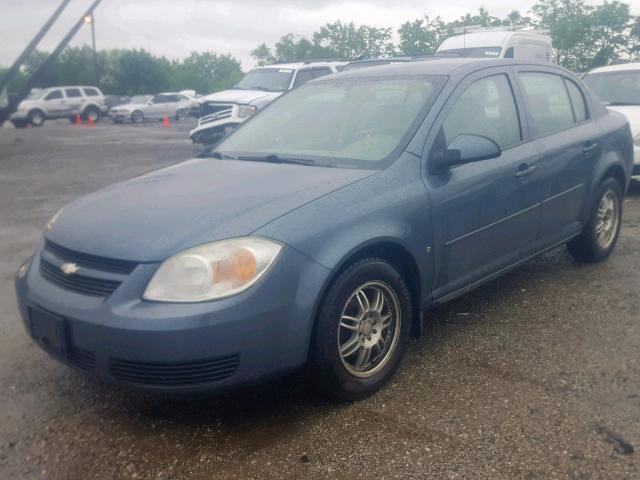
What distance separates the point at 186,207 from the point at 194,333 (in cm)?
74

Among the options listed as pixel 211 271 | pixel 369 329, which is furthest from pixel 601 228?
pixel 211 271

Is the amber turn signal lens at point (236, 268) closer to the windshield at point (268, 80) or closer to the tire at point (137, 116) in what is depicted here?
the windshield at point (268, 80)

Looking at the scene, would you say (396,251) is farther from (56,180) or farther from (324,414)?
(56,180)

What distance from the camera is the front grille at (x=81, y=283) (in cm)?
288

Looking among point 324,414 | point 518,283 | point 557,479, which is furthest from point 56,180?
point 557,479

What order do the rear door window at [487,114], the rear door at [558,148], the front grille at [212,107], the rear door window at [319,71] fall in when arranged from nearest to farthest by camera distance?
the rear door window at [487,114] < the rear door at [558,148] < the front grille at [212,107] < the rear door window at [319,71]

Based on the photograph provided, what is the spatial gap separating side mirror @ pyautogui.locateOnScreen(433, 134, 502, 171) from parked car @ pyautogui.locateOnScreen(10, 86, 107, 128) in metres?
31.1

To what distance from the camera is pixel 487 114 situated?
416cm

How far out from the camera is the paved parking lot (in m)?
2.78

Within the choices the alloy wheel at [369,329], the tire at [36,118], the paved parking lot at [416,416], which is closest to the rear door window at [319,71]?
the paved parking lot at [416,416]

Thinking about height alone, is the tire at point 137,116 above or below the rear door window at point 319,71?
below

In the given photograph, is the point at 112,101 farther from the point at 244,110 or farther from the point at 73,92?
the point at 244,110

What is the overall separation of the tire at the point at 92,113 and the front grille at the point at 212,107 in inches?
847

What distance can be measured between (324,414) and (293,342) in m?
0.50
